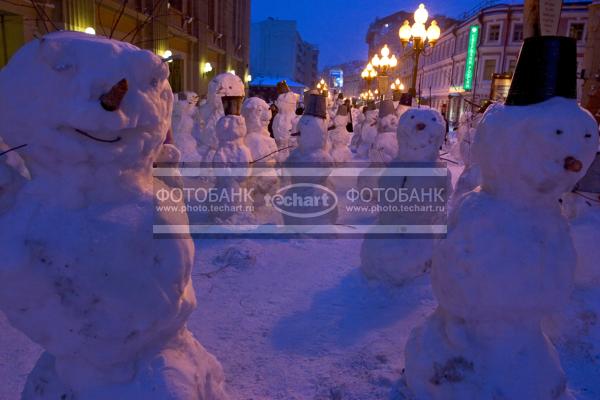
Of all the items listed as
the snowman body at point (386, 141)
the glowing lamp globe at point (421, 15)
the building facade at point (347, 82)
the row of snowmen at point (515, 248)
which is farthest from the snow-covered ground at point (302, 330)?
the building facade at point (347, 82)

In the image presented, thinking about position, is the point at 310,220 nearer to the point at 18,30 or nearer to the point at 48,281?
the point at 48,281

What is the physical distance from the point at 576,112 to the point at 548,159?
257 millimetres

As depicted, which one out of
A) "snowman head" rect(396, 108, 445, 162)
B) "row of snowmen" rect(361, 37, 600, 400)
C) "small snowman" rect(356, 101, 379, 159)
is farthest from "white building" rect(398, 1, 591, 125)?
"row of snowmen" rect(361, 37, 600, 400)

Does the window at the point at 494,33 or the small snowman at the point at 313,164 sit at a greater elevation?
the window at the point at 494,33

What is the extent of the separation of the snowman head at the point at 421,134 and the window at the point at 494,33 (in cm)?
2645

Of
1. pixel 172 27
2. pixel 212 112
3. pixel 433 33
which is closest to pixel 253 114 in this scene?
pixel 212 112

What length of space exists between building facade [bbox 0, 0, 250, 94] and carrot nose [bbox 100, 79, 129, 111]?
1737 millimetres

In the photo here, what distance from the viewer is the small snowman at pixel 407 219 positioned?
13.3 ft

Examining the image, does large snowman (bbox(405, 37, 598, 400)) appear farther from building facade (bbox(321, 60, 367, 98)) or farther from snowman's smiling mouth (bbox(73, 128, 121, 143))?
building facade (bbox(321, 60, 367, 98))

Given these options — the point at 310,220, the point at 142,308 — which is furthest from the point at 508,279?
the point at 310,220

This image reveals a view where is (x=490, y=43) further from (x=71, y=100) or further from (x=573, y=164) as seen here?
(x=71, y=100)

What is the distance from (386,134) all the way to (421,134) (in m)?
3.59

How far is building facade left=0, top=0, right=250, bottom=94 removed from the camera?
10070 millimetres

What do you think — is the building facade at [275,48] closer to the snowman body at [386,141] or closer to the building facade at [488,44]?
the building facade at [488,44]
